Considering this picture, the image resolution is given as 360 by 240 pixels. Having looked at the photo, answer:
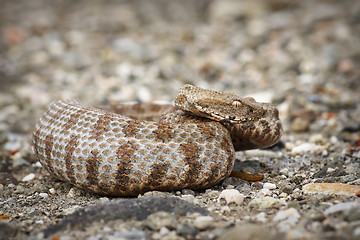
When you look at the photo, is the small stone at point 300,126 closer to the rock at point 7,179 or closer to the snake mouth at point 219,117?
the snake mouth at point 219,117

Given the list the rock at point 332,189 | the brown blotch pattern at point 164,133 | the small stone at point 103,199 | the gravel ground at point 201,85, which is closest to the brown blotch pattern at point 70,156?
the gravel ground at point 201,85

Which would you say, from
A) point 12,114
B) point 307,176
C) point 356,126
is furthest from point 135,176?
point 12,114

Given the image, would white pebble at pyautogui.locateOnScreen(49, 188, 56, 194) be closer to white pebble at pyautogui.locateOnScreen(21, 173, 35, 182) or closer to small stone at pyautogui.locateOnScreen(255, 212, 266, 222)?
white pebble at pyautogui.locateOnScreen(21, 173, 35, 182)

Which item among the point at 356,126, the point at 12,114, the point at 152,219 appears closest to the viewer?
the point at 152,219

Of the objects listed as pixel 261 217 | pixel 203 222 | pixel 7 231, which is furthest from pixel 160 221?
pixel 7 231

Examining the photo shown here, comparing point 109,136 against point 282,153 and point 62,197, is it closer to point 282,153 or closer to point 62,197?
point 62,197
